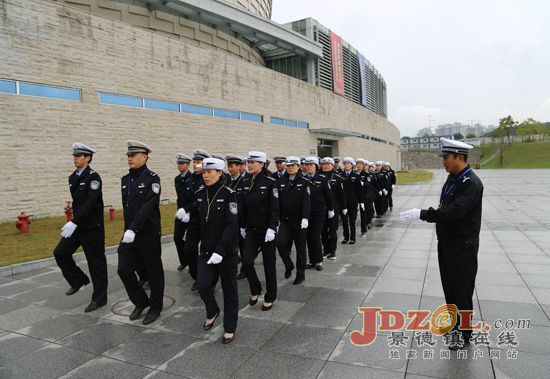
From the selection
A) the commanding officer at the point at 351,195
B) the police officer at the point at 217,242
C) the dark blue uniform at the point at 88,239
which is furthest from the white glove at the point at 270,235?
the commanding officer at the point at 351,195

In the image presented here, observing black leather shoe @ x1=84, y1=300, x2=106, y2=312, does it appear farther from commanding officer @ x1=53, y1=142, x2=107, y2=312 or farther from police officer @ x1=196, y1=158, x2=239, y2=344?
police officer @ x1=196, y1=158, x2=239, y2=344

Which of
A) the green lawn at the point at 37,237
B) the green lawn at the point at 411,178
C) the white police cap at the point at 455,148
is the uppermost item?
the white police cap at the point at 455,148

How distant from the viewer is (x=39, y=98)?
13.1 meters

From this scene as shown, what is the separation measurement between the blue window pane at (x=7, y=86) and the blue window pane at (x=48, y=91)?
245 mm

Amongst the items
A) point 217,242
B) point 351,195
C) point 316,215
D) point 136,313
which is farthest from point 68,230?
point 351,195

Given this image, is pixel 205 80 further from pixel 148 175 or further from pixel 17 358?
pixel 17 358

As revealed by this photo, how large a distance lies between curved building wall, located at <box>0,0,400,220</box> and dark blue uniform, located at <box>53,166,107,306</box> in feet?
31.7

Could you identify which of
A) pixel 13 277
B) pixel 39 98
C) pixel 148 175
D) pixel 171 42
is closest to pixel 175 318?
pixel 148 175

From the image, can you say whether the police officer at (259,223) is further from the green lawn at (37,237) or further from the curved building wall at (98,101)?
the curved building wall at (98,101)

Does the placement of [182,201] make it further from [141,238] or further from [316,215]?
[316,215]

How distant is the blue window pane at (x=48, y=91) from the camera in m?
12.8

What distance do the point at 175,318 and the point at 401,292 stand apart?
3.05 m

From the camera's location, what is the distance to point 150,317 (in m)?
4.25

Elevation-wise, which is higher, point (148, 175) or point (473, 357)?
point (148, 175)
